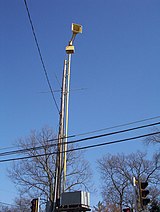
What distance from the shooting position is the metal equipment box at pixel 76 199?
35.7 feet

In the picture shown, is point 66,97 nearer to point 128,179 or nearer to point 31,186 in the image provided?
point 31,186

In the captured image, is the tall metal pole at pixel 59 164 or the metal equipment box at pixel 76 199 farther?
the tall metal pole at pixel 59 164

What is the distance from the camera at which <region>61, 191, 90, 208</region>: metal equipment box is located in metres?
10.9

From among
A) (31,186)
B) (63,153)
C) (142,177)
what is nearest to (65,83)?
(63,153)

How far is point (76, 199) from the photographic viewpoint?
10945 mm

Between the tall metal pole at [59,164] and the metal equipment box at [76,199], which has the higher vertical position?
the tall metal pole at [59,164]

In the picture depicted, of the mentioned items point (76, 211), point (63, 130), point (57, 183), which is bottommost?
point (76, 211)

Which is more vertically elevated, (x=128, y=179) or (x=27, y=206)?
(x=128, y=179)

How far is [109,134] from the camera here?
479 inches

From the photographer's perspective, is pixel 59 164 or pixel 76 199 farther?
pixel 59 164

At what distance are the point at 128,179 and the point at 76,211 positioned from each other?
35334mm

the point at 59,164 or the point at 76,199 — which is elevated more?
the point at 59,164

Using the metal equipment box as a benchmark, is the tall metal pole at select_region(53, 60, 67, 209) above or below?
above

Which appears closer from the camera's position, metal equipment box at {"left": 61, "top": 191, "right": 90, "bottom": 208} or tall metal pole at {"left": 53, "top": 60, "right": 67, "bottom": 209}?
metal equipment box at {"left": 61, "top": 191, "right": 90, "bottom": 208}
